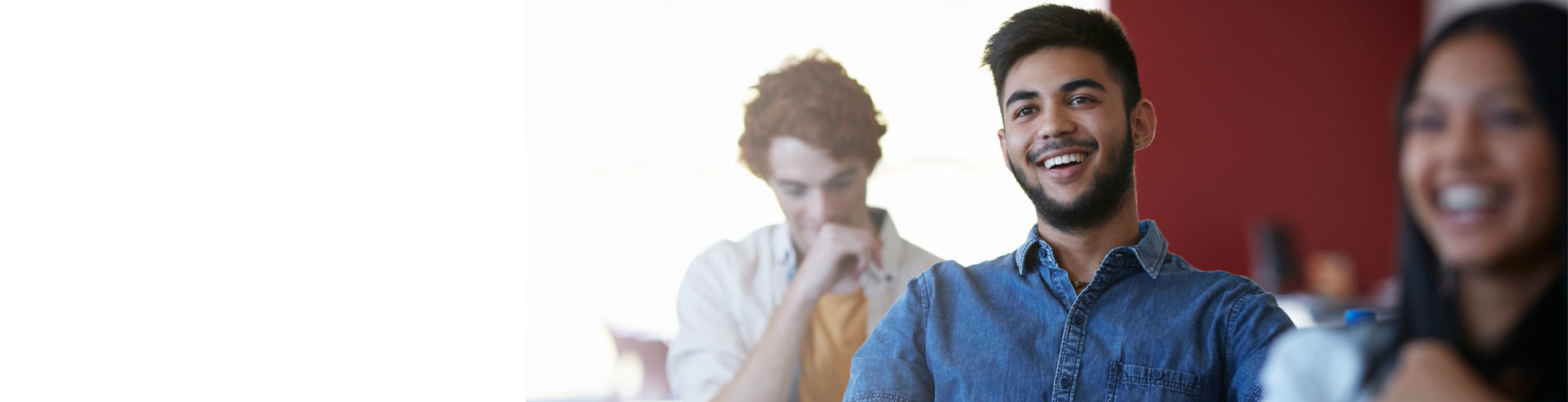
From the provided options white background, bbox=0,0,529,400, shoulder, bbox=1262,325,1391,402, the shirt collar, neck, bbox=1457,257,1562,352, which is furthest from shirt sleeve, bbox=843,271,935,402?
white background, bbox=0,0,529,400

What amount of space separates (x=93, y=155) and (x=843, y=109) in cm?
148

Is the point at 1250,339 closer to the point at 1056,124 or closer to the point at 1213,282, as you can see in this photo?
the point at 1213,282

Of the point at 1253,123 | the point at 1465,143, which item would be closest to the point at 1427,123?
the point at 1465,143

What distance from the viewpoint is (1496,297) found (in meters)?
0.64

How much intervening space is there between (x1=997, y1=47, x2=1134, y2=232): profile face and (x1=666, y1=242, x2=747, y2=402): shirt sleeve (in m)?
0.94

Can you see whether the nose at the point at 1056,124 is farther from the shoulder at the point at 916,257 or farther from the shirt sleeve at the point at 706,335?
the shirt sleeve at the point at 706,335

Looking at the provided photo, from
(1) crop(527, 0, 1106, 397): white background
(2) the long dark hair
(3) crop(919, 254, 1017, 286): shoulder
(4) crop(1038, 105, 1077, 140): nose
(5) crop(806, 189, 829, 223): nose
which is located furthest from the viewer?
(1) crop(527, 0, 1106, 397): white background

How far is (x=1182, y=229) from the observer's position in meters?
2.56

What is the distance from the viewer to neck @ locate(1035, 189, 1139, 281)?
1254 mm

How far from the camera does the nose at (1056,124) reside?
3.99 ft

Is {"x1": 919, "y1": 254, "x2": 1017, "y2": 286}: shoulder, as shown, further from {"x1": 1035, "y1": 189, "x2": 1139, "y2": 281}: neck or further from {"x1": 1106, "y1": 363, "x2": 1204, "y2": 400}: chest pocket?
{"x1": 1106, "y1": 363, "x2": 1204, "y2": 400}: chest pocket

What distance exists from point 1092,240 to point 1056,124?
159 mm

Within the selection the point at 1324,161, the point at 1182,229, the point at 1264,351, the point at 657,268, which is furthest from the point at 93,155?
the point at 1324,161

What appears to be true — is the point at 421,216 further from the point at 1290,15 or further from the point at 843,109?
the point at 1290,15
